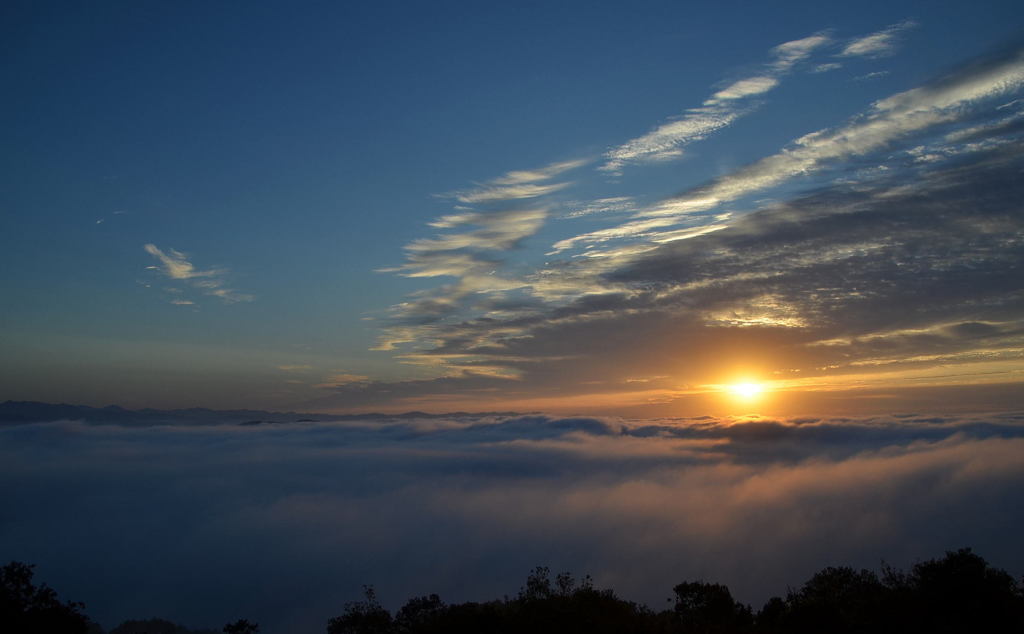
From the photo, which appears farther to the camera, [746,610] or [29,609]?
[746,610]

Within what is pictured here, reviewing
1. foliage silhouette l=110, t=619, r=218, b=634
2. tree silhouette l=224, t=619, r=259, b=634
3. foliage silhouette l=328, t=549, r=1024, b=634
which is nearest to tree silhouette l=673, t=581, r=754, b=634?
foliage silhouette l=328, t=549, r=1024, b=634

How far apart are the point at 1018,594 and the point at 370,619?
57.3 meters

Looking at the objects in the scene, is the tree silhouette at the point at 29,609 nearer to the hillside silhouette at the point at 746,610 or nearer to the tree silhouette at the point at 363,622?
the hillside silhouette at the point at 746,610

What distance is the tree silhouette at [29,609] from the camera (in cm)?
3688

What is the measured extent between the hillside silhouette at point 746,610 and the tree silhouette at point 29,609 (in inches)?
2.8

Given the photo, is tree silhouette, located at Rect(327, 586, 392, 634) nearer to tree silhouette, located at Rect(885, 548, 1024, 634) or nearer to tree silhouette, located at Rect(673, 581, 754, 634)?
tree silhouette, located at Rect(673, 581, 754, 634)

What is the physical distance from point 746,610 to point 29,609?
195 ft

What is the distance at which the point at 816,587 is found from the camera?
50969 millimetres

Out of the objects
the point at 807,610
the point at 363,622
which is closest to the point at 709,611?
the point at 807,610

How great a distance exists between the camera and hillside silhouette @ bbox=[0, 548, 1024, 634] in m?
37.1

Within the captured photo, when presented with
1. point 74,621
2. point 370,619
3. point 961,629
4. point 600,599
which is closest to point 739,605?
point 600,599

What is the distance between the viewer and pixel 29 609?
130 ft

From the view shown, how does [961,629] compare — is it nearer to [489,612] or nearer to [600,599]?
[600,599]

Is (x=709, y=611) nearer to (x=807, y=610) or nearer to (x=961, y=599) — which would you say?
(x=807, y=610)
